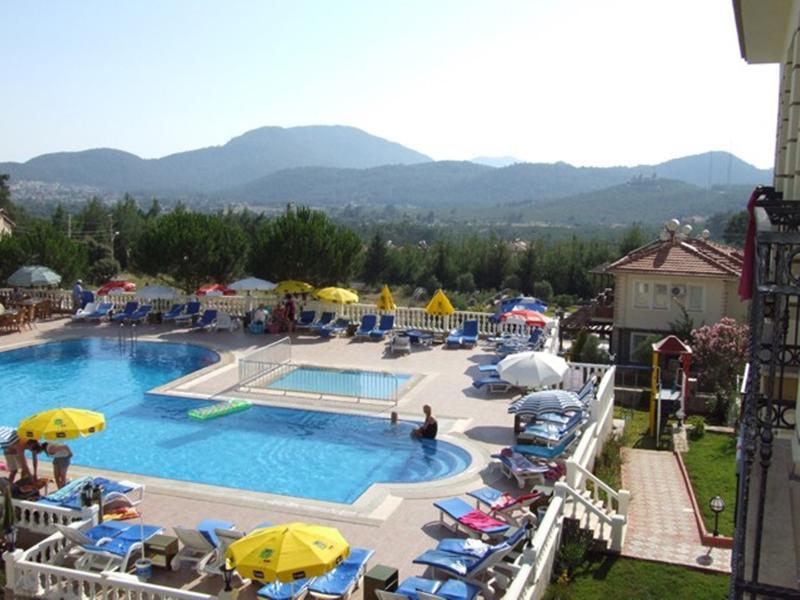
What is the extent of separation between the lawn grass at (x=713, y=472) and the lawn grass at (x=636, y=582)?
65.7 inches

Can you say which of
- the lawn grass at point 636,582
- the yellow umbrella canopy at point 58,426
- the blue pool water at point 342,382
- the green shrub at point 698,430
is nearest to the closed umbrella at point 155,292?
the blue pool water at point 342,382

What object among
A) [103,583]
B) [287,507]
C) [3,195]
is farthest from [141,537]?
[3,195]

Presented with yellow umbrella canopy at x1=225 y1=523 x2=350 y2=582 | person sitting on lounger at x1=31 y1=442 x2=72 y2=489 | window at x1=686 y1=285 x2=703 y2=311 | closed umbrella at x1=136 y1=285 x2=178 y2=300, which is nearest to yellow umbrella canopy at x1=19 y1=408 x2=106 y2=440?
person sitting on lounger at x1=31 y1=442 x2=72 y2=489

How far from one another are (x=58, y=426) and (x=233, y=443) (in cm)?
472

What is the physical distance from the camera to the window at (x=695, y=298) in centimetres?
2588

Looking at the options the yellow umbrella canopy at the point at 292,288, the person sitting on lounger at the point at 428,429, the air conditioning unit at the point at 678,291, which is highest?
the air conditioning unit at the point at 678,291

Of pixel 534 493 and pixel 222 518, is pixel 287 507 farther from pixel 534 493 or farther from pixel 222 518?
pixel 534 493

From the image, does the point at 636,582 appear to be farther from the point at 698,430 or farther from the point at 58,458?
the point at 58,458

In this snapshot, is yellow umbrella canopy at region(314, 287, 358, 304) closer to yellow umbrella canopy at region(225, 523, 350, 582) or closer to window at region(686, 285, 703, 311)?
window at region(686, 285, 703, 311)

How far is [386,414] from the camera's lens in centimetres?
1811

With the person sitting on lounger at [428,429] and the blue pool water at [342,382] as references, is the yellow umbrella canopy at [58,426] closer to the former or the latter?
the person sitting on lounger at [428,429]

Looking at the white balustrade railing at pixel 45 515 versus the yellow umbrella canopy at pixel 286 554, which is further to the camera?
the white balustrade railing at pixel 45 515

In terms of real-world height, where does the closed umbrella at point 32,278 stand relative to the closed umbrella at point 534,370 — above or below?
above

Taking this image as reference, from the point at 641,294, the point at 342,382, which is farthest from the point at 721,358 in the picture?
the point at 342,382
